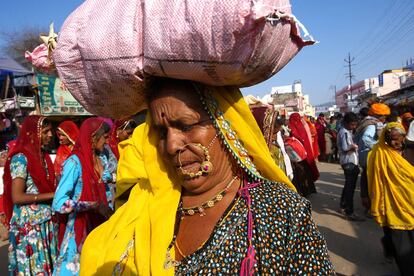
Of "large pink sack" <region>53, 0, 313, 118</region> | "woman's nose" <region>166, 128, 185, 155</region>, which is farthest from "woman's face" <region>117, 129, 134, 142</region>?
"woman's nose" <region>166, 128, 185, 155</region>

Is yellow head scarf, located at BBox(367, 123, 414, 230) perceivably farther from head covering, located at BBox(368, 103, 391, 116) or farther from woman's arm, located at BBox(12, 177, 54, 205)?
woman's arm, located at BBox(12, 177, 54, 205)

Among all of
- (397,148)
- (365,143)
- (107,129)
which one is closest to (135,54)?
(107,129)

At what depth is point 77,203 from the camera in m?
3.31

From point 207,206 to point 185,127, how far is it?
36cm

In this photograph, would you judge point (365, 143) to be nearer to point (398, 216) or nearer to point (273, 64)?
point (398, 216)

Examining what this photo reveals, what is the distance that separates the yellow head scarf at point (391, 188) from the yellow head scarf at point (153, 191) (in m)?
3.30

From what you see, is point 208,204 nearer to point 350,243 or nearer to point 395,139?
point 395,139

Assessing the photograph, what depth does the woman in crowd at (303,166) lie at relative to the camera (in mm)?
8336

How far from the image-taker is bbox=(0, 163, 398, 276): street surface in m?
4.45

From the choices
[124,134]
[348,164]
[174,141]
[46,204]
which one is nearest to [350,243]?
[348,164]

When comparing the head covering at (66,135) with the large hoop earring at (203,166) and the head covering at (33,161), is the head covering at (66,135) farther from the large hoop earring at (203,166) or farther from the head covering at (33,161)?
the large hoop earring at (203,166)

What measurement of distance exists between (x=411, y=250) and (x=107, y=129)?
3.98 m

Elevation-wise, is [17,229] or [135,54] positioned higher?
[135,54]

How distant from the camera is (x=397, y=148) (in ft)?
14.8
